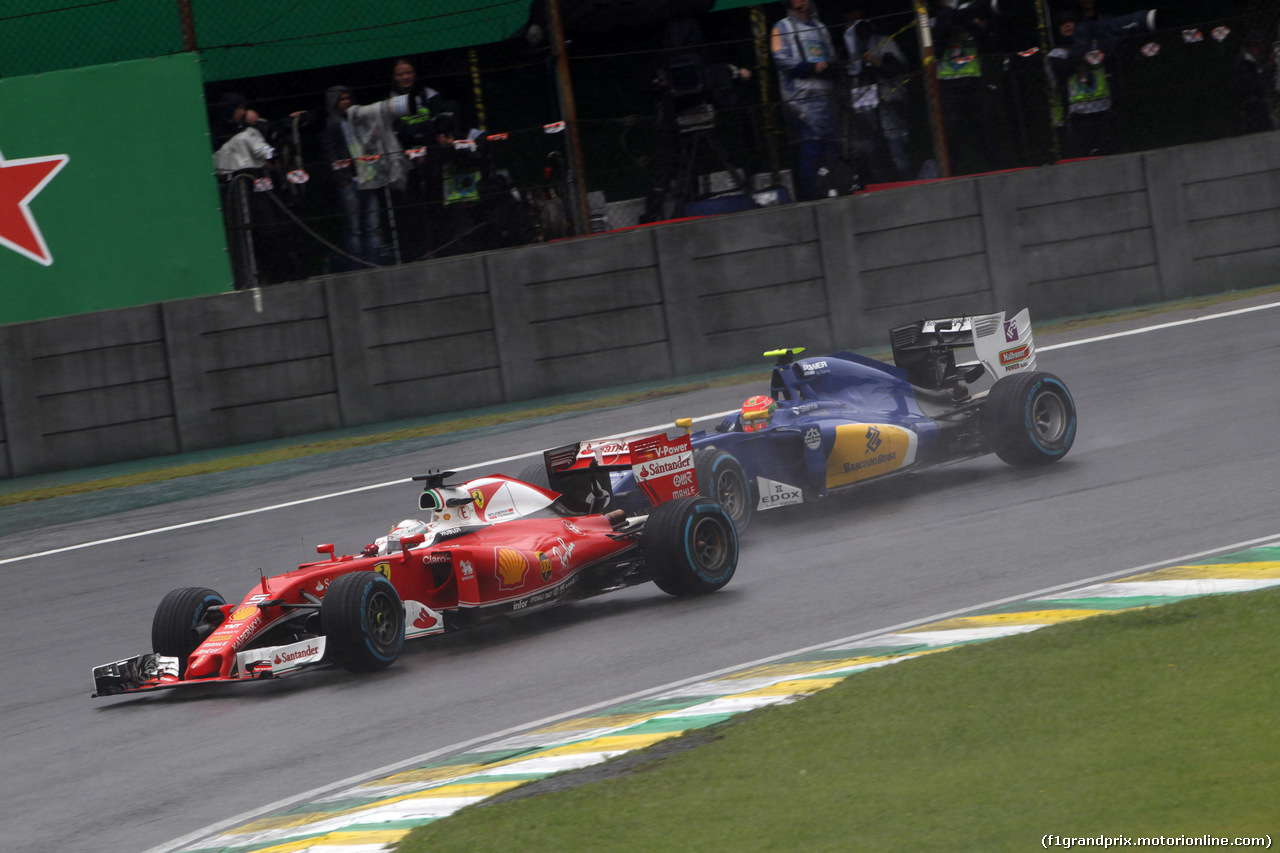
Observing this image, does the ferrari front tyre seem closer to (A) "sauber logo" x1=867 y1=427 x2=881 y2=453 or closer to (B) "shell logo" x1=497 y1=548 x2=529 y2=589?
(B) "shell logo" x1=497 y1=548 x2=529 y2=589

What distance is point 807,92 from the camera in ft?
52.2

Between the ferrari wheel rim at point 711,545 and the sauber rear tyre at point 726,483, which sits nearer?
the ferrari wheel rim at point 711,545

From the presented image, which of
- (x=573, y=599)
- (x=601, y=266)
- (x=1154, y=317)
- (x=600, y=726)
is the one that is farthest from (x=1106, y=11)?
(x=600, y=726)

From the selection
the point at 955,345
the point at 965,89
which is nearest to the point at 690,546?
the point at 955,345

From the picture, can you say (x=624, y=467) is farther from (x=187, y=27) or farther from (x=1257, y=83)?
(x=1257, y=83)

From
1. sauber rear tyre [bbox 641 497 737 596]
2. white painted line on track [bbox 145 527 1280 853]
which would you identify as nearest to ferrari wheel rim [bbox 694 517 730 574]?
sauber rear tyre [bbox 641 497 737 596]

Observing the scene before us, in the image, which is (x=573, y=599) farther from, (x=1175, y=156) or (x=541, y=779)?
(x=1175, y=156)

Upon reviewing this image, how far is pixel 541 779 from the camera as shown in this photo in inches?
194

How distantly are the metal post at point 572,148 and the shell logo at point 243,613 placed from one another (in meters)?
8.92

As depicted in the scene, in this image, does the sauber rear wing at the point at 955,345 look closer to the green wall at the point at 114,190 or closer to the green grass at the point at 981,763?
the green grass at the point at 981,763

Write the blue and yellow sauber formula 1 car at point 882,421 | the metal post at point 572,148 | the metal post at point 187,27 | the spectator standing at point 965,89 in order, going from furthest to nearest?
the spectator standing at point 965,89
the metal post at point 572,148
the metal post at point 187,27
the blue and yellow sauber formula 1 car at point 882,421

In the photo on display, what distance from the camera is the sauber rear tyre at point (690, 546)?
772 cm

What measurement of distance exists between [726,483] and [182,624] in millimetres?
3333

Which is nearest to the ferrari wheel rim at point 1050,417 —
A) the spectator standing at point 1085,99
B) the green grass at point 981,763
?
the green grass at point 981,763
